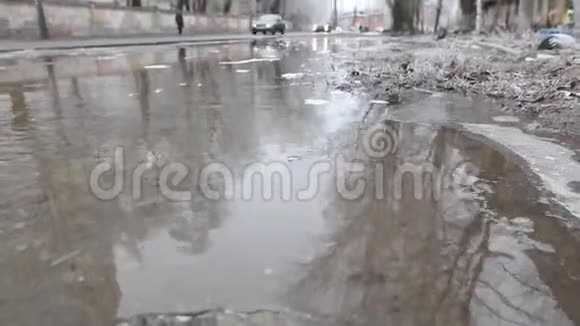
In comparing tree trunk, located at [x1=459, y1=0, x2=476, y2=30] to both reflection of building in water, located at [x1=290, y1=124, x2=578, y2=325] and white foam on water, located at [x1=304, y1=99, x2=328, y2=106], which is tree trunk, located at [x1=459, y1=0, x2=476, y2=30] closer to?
white foam on water, located at [x1=304, y1=99, x2=328, y2=106]

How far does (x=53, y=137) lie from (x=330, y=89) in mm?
4579

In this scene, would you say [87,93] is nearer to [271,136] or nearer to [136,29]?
[271,136]

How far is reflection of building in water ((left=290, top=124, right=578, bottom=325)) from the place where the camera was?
80.8 inches

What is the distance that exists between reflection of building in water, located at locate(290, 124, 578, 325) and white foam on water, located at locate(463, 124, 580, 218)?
0.22m

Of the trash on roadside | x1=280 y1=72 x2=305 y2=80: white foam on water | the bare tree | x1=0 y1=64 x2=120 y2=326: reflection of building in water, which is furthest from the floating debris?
the bare tree

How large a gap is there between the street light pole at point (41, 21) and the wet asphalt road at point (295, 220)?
19.2 metres

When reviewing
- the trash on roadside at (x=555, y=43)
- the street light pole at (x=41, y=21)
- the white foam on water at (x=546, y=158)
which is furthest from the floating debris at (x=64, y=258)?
the street light pole at (x=41, y=21)

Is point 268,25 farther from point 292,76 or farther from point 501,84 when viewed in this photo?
point 501,84

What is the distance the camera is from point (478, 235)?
2730mm

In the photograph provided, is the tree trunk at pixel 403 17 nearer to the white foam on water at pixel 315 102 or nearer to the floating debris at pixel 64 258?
the white foam on water at pixel 315 102

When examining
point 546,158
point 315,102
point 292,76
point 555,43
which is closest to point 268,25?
point 555,43

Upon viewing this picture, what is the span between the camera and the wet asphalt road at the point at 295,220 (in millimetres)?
2133

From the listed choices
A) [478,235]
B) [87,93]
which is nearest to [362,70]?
[87,93]

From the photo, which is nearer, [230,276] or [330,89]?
[230,276]
